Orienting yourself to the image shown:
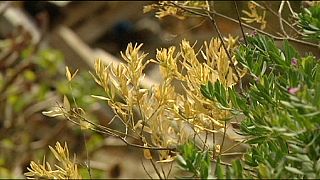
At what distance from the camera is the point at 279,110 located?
767 mm

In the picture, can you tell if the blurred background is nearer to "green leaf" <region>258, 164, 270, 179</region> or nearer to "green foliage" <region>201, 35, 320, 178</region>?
"green foliage" <region>201, 35, 320, 178</region>

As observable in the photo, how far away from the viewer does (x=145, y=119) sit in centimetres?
100

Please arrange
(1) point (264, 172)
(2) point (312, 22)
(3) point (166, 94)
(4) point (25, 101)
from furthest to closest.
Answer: (4) point (25, 101)
(3) point (166, 94)
(2) point (312, 22)
(1) point (264, 172)

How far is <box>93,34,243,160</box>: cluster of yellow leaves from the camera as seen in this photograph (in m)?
0.95

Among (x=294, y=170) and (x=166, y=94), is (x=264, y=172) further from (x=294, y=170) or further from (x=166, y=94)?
(x=166, y=94)

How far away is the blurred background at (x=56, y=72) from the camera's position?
3.02 meters

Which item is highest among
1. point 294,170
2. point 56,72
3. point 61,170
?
point 294,170

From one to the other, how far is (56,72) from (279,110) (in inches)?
116

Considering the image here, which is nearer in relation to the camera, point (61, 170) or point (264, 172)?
point (264, 172)

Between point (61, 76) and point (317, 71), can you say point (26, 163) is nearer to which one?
point (61, 76)

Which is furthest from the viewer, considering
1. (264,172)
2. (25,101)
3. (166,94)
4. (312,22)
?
(25,101)

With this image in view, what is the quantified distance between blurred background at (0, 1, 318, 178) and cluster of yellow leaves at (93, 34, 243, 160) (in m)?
1.57

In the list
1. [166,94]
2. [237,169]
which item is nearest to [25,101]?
[166,94]

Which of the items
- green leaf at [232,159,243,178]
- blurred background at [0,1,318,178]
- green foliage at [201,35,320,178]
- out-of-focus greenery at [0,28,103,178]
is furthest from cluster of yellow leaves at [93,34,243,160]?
out-of-focus greenery at [0,28,103,178]
